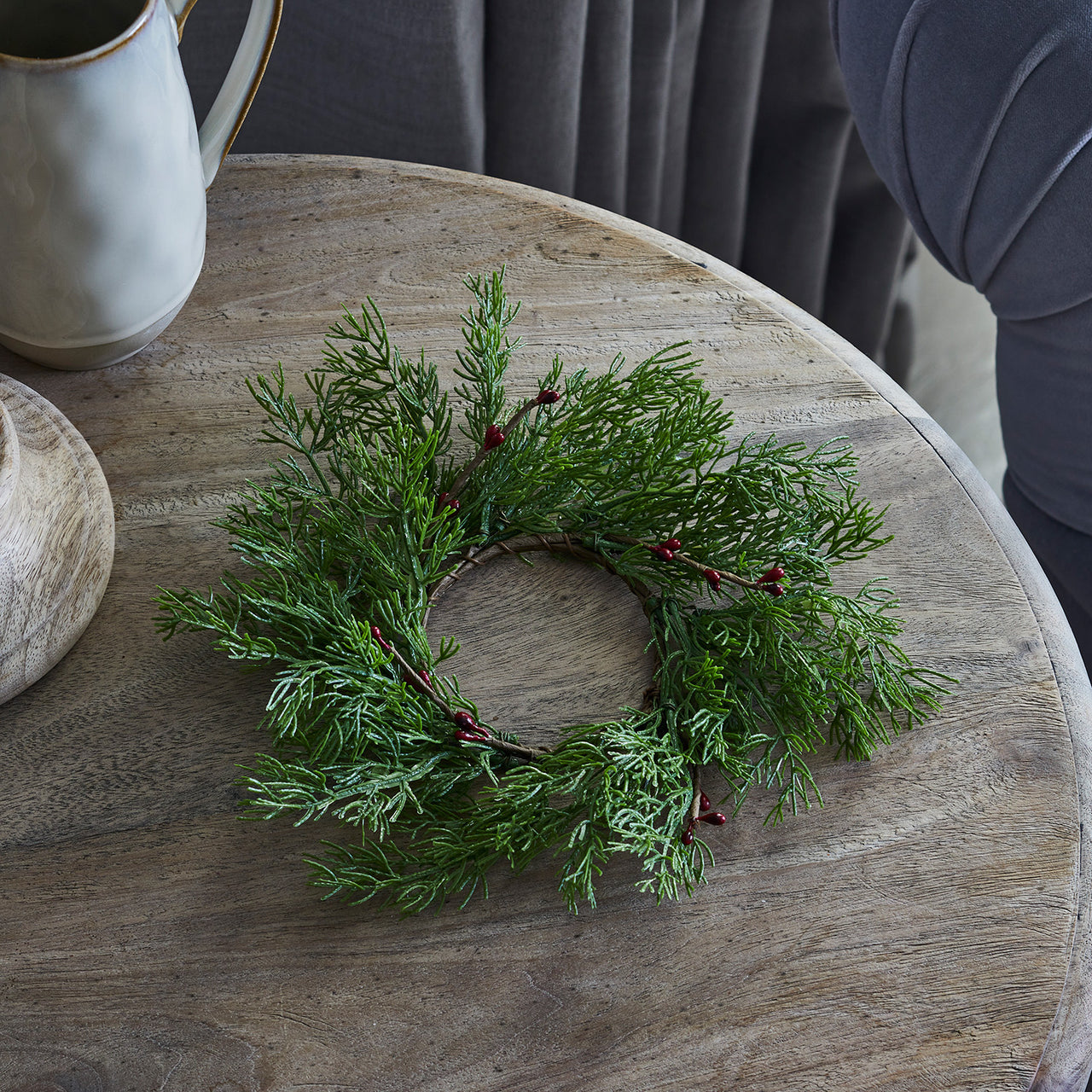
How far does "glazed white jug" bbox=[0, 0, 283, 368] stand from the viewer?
19.6 inches

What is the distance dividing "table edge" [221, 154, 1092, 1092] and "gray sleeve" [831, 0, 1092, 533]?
155 millimetres

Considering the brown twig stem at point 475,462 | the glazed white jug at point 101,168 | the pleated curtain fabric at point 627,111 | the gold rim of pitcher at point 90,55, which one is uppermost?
the gold rim of pitcher at point 90,55

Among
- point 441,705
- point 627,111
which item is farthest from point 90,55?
point 627,111

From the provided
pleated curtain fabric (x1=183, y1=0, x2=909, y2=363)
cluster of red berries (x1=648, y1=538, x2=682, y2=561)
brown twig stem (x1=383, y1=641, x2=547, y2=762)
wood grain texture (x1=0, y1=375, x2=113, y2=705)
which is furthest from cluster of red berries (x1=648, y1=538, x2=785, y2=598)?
pleated curtain fabric (x1=183, y1=0, x2=909, y2=363)

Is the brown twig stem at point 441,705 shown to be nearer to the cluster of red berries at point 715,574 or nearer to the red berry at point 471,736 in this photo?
the red berry at point 471,736

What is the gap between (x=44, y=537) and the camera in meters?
0.51

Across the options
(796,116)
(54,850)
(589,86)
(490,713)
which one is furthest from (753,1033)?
(796,116)

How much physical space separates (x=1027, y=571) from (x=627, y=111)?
80 centimetres

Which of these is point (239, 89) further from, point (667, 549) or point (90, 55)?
point (667, 549)

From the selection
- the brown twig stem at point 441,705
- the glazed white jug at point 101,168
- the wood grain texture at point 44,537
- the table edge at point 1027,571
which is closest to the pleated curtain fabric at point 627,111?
the table edge at point 1027,571

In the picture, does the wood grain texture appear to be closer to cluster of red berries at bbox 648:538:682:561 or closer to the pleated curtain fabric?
cluster of red berries at bbox 648:538:682:561

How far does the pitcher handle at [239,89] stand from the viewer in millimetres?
587

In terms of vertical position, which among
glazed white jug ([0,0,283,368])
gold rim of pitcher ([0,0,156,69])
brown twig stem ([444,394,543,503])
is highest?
gold rim of pitcher ([0,0,156,69])

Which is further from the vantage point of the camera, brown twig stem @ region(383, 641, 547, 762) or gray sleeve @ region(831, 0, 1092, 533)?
gray sleeve @ region(831, 0, 1092, 533)
